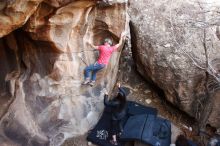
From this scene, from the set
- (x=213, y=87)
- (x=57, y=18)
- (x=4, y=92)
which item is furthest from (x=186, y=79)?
(x=4, y=92)

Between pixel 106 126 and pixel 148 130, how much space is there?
989 mm

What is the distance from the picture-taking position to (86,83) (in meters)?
6.84

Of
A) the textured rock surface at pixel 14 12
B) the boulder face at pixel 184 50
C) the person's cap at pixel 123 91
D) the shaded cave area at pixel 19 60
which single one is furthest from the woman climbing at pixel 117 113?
the textured rock surface at pixel 14 12

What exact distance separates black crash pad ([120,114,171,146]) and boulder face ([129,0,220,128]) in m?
0.81

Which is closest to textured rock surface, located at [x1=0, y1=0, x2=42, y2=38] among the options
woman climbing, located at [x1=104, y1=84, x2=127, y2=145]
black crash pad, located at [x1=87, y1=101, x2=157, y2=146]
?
woman climbing, located at [x1=104, y1=84, x2=127, y2=145]

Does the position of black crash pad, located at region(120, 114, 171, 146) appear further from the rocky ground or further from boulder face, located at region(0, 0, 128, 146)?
boulder face, located at region(0, 0, 128, 146)

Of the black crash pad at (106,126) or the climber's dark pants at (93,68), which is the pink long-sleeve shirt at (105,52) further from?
the black crash pad at (106,126)

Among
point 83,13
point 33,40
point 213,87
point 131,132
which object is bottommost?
point 131,132

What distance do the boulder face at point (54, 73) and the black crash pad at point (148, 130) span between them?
928 millimetres

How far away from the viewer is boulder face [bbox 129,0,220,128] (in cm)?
695

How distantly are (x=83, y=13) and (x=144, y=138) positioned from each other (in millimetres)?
2425

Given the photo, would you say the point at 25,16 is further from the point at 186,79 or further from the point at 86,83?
the point at 186,79

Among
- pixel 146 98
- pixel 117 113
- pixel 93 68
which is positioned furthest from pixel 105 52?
pixel 146 98

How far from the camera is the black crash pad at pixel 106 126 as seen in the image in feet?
22.6
